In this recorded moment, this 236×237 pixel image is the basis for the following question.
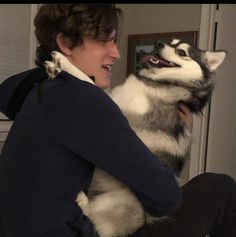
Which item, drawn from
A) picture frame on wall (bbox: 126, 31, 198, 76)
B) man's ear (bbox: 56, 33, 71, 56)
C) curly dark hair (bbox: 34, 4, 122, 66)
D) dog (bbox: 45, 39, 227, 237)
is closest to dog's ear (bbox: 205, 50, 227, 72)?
dog (bbox: 45, 39, 227, 237)

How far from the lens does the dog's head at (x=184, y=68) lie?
4.27ft

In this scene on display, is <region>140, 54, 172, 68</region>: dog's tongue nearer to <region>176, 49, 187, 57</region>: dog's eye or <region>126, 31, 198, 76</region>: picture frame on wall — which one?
<region>176, 49, 187, 57</region>: dog's eye

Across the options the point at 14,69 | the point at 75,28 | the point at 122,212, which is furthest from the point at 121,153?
the point at 14,69

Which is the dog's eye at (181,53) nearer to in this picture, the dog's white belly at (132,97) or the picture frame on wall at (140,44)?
the dog's white belly at (132,97)

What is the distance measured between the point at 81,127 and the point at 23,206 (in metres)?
0.25

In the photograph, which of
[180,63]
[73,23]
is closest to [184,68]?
[180,63]

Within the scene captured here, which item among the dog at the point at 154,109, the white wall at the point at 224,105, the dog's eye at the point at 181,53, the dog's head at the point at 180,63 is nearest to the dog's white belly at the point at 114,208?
the dog at the point at 154,109

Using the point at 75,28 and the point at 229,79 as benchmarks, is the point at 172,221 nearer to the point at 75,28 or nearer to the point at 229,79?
the point at 75,28

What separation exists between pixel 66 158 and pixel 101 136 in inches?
4.0

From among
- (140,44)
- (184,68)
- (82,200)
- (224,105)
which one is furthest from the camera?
(140,44)

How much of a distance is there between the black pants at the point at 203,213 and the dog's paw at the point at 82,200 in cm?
17

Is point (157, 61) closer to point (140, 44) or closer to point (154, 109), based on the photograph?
point (154, 109)

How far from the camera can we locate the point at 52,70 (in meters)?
1.00

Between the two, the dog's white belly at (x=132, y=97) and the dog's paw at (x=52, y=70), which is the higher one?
the dog's paw at (x=52, y=70)
